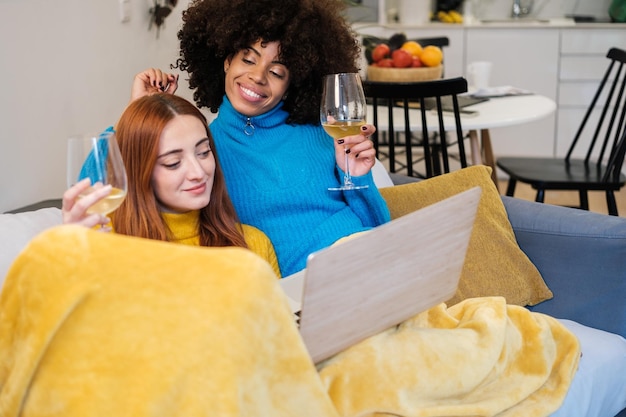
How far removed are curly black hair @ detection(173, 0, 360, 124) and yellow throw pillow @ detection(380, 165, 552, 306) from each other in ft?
1.11

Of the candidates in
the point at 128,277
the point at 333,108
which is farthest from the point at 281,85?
the point at 128,277

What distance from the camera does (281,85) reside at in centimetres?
192

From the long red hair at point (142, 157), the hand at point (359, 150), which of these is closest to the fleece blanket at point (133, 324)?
the long red hair at point (142, 157)

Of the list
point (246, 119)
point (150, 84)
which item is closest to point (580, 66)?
point (246, 119)

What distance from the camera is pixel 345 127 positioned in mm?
1722

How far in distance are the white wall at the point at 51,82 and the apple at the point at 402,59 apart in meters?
1.00

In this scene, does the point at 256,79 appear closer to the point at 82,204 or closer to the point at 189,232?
the point at 189,232

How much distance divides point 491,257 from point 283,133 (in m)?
0.58

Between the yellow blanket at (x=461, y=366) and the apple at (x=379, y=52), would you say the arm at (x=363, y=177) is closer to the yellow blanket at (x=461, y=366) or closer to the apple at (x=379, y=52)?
the yellow blanket at (x=461, y=366)

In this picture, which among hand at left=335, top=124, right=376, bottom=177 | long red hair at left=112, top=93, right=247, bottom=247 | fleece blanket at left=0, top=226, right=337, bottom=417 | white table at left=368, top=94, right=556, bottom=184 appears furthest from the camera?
white table at left=368, top=94, right=556, bottom=184

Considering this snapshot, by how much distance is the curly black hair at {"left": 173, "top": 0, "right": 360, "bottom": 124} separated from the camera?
1895 mm

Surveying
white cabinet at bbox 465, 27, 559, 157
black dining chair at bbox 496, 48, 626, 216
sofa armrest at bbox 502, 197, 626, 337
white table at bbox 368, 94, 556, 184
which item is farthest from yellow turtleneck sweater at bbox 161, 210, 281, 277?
white cabinet at bbox 465, 27, 559, 157

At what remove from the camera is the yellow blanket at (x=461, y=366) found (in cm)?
137

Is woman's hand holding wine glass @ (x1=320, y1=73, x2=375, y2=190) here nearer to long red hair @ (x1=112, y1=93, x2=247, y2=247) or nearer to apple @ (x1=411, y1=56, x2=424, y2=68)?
long red hair @ (x1=112, y1=93, x2=247, y2=247)
